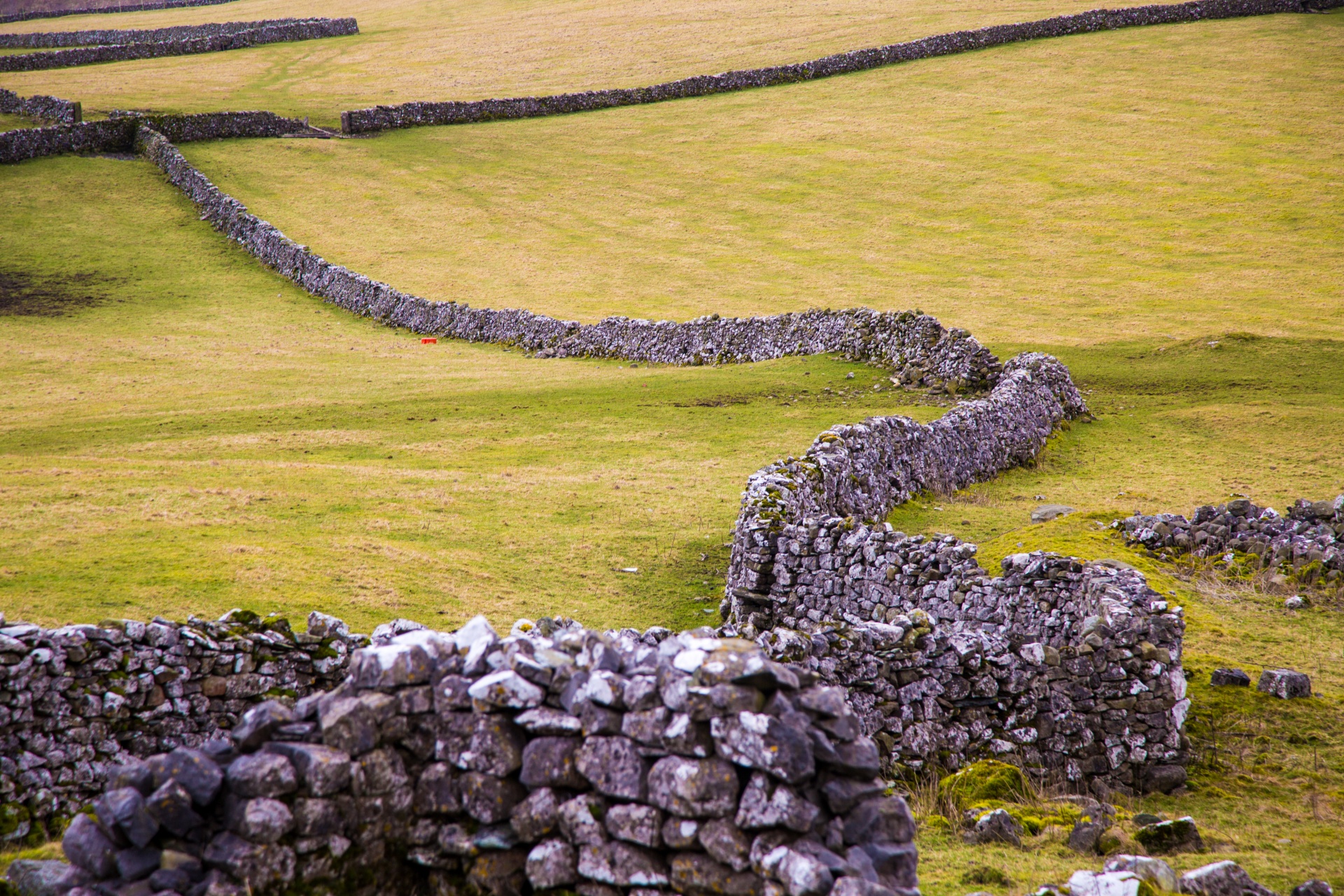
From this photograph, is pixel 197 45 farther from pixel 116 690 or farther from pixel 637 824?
pixel 637 824

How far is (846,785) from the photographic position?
522 cm

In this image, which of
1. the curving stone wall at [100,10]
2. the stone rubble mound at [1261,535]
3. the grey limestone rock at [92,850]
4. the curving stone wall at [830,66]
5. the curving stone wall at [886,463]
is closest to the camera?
the grey limestone rock at [92,850]

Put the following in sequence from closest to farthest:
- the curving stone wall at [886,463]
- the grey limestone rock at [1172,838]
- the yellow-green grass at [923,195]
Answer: the grey limestone rock at [1172,838]
the curving stone wall at [886,463]
the yellow-green grass at [923,195]

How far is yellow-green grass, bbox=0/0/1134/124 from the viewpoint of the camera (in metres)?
73.0

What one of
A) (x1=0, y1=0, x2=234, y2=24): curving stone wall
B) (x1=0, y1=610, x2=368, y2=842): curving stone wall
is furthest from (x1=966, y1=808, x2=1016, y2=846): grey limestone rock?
(x1=0, y1=0, x2=234, y2=24): curving stone wall

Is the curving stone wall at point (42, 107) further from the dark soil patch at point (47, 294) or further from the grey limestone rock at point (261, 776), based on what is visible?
the grey limestone rock at point (261, 776)

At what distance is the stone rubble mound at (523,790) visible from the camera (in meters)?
5.03

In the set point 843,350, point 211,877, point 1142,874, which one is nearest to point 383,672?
point 211,877

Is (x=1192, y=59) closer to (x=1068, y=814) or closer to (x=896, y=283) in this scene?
(x=896, y=283)

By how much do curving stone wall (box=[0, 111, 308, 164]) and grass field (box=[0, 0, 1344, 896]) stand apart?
63.7 inches

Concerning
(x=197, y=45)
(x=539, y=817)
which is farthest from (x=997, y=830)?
(x=197, y=45)

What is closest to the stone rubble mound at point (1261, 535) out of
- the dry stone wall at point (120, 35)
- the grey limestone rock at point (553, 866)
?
the grey limestone rock at point (553, 866)

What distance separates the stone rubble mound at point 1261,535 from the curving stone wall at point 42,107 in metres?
61.5

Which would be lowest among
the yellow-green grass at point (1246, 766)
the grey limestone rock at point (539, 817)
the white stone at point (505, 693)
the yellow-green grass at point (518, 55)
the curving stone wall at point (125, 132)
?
the yellow-green grass at point (1246, 766)
